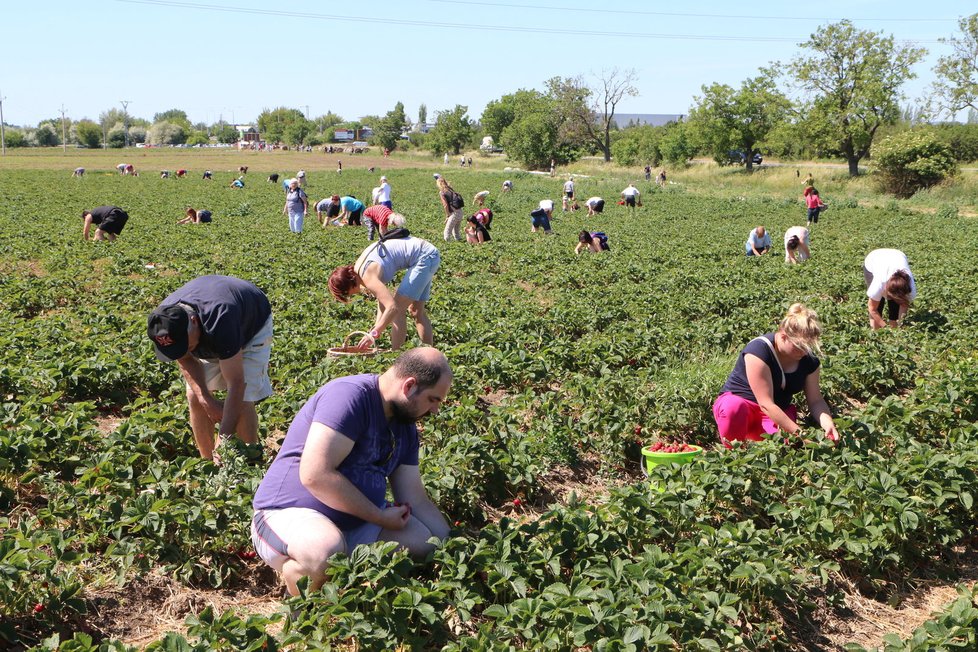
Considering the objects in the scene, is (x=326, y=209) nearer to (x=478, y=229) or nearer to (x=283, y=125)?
(x=478, y=229)

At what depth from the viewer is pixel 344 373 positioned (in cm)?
686

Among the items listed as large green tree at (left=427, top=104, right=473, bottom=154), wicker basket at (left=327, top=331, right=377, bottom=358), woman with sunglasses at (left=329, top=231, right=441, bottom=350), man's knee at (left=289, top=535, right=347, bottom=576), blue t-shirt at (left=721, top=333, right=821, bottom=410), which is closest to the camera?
man's knee at (left=289, top=535, right=347, bottom=576)

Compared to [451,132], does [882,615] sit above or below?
below

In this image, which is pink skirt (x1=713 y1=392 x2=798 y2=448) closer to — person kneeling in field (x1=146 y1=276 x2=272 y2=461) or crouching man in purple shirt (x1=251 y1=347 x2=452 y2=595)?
crouching man in purple shirt (x1=251 y1=347 x2=452 y2=595)

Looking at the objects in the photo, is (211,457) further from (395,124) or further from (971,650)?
(395,124)

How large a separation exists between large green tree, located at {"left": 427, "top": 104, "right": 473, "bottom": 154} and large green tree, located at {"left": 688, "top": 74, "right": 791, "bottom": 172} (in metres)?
42.8

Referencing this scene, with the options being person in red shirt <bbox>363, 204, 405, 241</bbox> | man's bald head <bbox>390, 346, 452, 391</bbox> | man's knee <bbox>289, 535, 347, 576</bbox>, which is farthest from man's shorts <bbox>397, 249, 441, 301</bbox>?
man's knee <bbox>289, 535, 347, 576</bbox>

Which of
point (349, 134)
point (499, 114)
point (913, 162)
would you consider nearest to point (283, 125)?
point (349, 134)

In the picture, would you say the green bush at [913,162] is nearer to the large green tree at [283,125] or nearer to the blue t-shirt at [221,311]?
the blue t-shirt at [221,311]

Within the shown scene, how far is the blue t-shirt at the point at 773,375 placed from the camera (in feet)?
18.0

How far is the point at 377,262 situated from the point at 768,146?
161ft

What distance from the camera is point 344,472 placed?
142 inches

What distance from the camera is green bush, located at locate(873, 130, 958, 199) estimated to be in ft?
112

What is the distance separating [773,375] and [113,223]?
1415 cm
